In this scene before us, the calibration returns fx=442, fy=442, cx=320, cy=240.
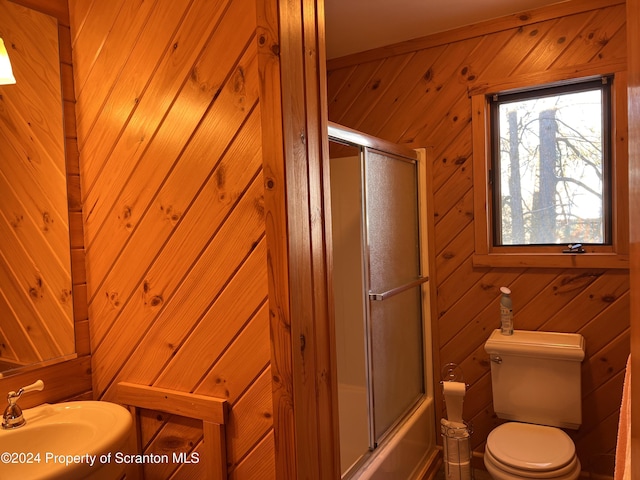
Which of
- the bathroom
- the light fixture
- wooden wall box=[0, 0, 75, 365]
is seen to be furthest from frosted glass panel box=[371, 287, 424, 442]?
the light fixture

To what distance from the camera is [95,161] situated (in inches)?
59.3

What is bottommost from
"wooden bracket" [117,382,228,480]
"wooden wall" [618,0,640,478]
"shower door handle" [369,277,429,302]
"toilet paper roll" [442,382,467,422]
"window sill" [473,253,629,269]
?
"toilet paper roll" [442,382,467,422]

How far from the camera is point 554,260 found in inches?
93.3

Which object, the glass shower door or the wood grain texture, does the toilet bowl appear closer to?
the glass shower door

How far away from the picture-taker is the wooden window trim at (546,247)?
2213 mm

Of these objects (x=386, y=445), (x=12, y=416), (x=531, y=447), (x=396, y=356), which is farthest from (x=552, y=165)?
(x=12, y=416)

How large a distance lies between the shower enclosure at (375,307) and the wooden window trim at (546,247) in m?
0.38

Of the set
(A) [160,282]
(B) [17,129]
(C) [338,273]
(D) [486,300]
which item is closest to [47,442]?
(A) [160,282]

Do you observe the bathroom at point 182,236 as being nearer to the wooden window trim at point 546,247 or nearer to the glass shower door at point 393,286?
the glass shower door at point 393,286

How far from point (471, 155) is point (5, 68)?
86.7 inches

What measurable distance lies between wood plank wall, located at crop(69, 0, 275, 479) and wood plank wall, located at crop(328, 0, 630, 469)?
5.61 ft

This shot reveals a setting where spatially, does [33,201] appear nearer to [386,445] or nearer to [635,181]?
[635,181]

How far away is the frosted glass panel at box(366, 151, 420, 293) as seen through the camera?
2129mm

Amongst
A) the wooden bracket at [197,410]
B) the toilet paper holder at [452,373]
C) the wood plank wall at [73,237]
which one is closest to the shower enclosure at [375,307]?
the toilet paper holder at [452,373]
